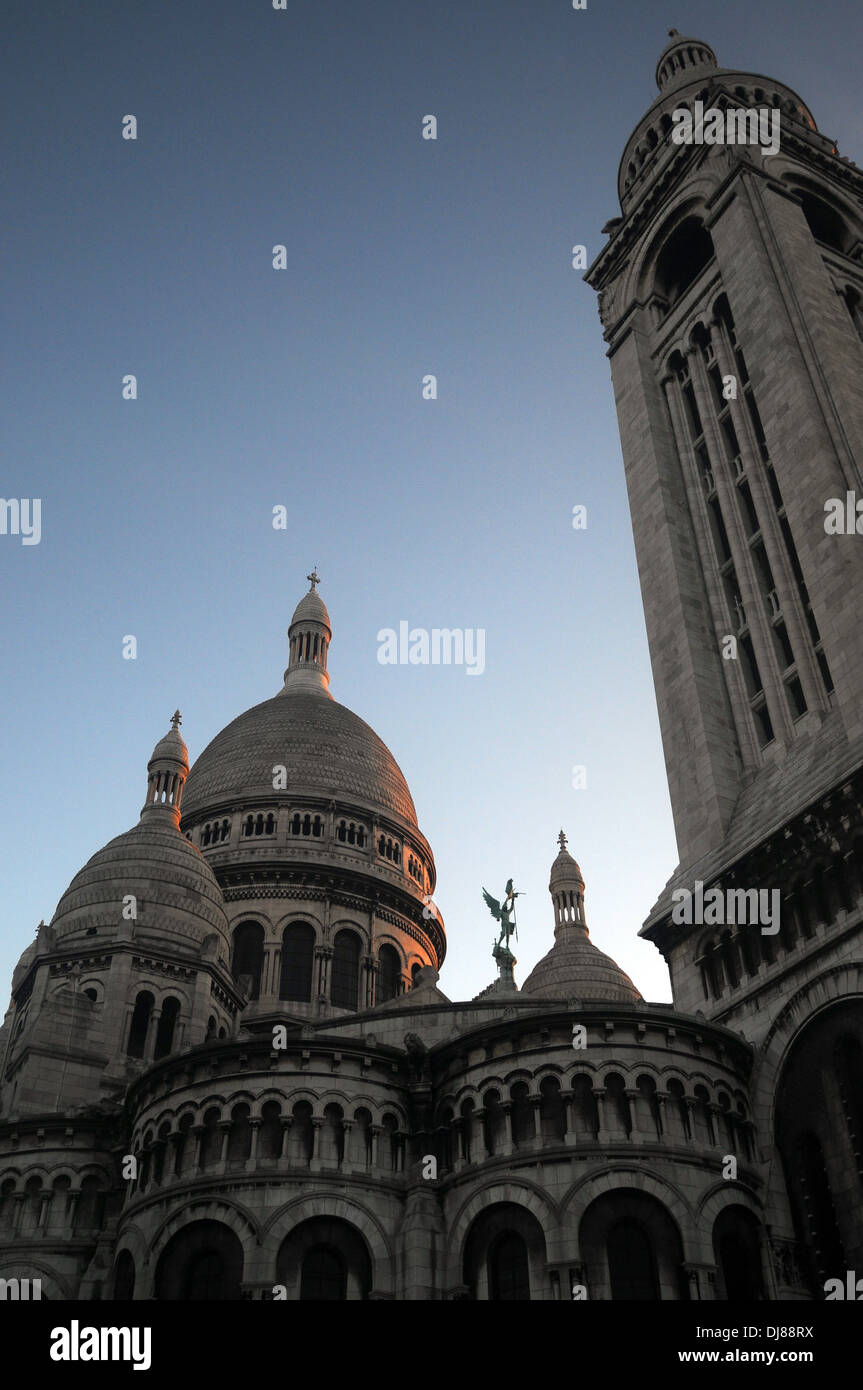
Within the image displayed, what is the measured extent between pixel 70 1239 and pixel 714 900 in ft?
66.1

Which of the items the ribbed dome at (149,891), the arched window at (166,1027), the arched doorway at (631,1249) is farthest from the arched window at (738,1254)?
the ribbed dome at (149,891)

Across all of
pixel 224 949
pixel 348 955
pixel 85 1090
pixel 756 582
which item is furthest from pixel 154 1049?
pixel 756 582

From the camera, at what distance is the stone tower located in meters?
32.5

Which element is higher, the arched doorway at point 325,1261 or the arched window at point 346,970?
the arched window at point 346,970

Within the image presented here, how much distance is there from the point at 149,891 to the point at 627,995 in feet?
70.4

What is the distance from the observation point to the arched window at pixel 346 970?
5831 centimetres

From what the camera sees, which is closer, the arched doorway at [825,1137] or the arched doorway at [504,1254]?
the arched doorway at [504,1254]

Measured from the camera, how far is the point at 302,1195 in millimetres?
29344

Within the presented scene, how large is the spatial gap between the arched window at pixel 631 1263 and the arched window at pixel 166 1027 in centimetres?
1927

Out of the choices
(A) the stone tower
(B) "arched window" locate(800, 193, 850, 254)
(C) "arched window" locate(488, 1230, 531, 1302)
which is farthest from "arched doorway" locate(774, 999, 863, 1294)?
(B) "arched window" locate(800, 193, 850, 254)

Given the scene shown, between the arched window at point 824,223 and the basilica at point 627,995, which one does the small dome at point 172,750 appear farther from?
the arched window at point 824,223

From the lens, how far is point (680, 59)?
5916 centimetres
